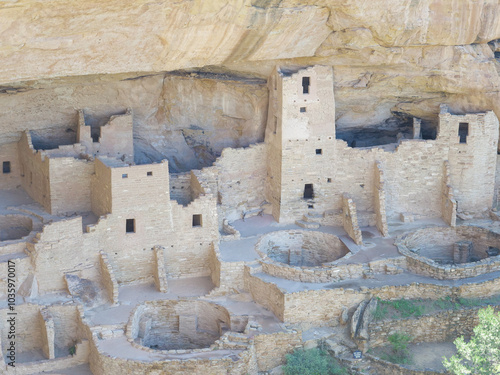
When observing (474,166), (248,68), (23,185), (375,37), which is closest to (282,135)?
(248,68)

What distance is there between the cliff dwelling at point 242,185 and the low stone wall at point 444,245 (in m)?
0.05

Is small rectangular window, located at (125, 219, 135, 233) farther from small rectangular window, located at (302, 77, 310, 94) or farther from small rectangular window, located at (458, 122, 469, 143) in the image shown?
small rectangular window, located at (458, 122, 469, 143)

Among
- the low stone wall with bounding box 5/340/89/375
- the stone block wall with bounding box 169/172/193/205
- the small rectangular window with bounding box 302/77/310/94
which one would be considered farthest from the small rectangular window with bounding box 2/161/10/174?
the small rectangular window with bounding box 302/77/310/94

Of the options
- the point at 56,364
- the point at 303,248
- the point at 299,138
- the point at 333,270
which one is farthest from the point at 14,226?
the point at 333,270

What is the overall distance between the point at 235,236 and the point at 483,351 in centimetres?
751

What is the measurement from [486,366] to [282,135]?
8.50 metres

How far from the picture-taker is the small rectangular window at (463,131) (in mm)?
24938

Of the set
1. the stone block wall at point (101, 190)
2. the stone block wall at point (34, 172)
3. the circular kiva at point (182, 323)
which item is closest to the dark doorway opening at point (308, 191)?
the circular kiva at point (182, 323)

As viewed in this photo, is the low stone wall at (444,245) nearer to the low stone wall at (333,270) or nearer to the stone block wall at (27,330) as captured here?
the low stone wall at (333,270)

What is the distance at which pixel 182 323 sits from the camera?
72.4 ft

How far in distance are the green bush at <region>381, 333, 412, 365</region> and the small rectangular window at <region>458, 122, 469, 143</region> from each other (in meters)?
6.07

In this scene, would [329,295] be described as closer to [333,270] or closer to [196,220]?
[333,270]

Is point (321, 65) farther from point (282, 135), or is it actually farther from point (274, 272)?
point (274, 272)

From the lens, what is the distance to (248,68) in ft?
78.2
